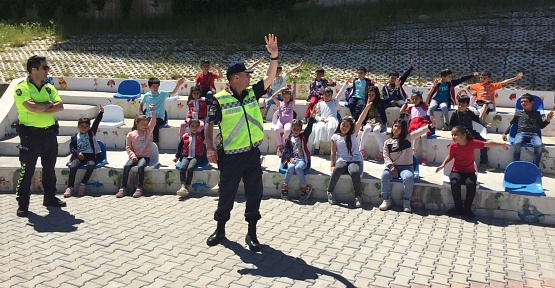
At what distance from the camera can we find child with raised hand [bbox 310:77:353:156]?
330 inches

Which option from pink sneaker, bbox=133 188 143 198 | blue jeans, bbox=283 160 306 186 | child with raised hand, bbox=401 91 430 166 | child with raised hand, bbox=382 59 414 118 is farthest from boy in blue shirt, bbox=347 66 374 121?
pink sneaker, bbox=133 188 143 198

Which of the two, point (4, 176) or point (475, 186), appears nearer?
point (475, 186)

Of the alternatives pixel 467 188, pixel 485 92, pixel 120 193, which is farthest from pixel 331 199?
pixel 485 92

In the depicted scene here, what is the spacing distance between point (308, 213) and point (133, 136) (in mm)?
2942

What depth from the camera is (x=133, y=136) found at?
7730 millimetres

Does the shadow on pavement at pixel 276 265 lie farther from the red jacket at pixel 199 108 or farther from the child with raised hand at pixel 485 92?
the child with raised hand at pixel 485 92

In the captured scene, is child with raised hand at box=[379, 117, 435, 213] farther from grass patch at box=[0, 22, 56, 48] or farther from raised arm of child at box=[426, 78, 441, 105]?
grass patch at box=[0, 22, 56, 48]

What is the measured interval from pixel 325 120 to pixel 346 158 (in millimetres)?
1648

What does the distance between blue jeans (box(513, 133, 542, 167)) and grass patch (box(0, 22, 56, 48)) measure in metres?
13.3

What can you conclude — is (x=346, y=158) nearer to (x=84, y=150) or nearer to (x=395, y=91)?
(x=395, y=91)

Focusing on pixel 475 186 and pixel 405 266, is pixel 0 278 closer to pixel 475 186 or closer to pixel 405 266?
pixel 405 266

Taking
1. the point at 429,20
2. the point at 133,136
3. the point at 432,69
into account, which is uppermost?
the point at 429,20

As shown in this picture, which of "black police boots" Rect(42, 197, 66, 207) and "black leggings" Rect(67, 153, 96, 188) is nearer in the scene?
"black police boots" Rect(42, 197, 66, 207)

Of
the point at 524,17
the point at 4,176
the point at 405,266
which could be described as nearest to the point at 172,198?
the point at 4,176
